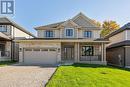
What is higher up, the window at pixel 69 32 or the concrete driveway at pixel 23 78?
the window at pixel 69 32

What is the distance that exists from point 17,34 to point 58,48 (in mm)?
11302

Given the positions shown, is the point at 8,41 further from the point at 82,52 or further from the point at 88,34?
the point at 88,34

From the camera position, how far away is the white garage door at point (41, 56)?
1058 inches

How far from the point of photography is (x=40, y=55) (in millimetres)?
26938

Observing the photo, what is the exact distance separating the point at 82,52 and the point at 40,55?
6.53 m

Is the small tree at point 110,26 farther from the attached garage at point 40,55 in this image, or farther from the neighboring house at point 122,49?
the attached garage at point 40,55

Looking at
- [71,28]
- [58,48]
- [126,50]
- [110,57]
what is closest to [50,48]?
[58,48]

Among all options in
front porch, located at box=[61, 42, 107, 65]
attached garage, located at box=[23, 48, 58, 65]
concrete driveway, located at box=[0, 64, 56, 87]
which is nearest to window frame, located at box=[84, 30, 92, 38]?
front porch, located at box=[61, 42, 107, 65]

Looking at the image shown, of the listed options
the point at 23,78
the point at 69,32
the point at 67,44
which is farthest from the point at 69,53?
the point at 23,78

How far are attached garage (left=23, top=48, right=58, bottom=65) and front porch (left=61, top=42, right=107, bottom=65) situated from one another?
1.92m

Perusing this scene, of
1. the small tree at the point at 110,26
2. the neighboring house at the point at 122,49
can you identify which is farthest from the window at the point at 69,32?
the small tree at the point at 110,26

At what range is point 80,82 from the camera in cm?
1171

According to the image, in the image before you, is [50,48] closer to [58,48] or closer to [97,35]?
[58,48]

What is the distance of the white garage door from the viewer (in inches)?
1058
